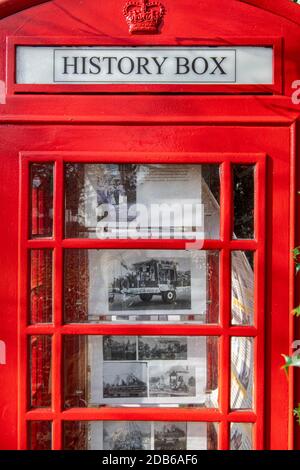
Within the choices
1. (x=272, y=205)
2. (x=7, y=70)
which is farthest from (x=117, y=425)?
(x=7, y=70)

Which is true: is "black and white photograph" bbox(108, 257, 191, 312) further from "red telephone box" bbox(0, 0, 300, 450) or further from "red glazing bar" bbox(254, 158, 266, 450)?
"red glazing bar" bbox(254, 158, 266, 450)

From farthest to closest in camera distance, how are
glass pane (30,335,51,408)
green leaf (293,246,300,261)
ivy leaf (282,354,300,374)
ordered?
glass pane (30,335,51,408), green leaf (293,246,300,261), ivy leaf (282,354,300,374)

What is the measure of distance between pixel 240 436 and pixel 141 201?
36.0 inches

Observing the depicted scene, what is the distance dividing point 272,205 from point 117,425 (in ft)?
3.19

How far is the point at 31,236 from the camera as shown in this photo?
1785 millimetres

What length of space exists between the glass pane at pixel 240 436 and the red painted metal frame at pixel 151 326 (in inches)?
2.4

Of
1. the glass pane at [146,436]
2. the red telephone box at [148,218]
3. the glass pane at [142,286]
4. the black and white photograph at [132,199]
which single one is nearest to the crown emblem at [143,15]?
the red telephone box at [148,218]

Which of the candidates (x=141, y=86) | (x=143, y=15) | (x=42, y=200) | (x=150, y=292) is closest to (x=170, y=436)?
(x=150, y=292)

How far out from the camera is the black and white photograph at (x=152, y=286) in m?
1.83

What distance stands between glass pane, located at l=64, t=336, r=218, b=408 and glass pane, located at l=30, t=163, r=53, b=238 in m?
0.41

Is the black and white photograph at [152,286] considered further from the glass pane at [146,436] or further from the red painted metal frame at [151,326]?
the glass pane at [146,436]

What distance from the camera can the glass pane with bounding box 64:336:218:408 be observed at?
1839 millimetres

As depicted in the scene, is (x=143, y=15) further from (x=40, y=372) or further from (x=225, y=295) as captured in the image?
(x=40, y=372)

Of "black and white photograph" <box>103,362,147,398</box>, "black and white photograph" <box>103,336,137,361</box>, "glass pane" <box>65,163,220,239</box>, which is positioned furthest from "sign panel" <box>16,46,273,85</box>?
"black and white photograph" <box>103,362,147,398</box>
